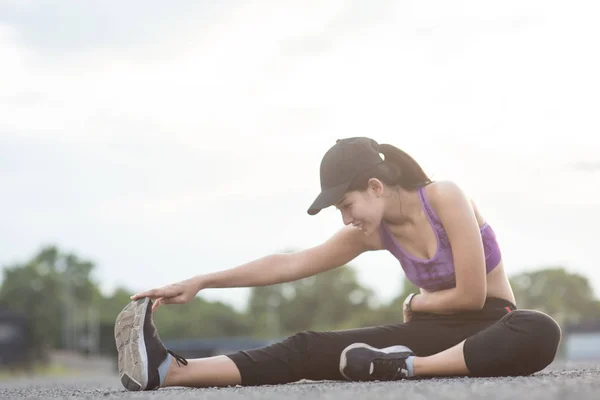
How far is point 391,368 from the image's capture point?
11.6ft

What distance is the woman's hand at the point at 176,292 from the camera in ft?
12.0

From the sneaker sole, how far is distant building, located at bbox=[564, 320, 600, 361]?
34447mm

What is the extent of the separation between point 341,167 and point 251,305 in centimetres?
7755

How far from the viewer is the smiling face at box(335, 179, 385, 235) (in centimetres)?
358

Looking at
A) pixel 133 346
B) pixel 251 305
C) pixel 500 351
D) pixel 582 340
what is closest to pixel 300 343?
pixel 133 346

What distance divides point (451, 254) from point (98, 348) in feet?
229

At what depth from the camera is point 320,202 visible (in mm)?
3545

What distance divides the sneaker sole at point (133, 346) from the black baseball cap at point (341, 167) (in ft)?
2.89

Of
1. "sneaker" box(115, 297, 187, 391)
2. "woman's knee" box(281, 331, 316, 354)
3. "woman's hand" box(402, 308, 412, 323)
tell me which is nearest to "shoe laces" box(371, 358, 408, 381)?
"woman's knee" box(281, 331, 316, 354)

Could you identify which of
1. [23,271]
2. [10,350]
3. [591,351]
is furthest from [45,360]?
[23,271]

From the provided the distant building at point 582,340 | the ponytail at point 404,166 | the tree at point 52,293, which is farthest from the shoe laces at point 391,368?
the tree at point 52,293

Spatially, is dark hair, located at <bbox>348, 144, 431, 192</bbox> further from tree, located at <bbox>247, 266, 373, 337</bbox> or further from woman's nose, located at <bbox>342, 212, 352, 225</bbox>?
tree, located at <bbox>247, 266, 373, 337</bbox>

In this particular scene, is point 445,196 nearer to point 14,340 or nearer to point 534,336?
point 534,336

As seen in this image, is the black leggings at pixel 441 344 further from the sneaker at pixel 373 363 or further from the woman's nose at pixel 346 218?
the woman's nose at pixel 346 218
